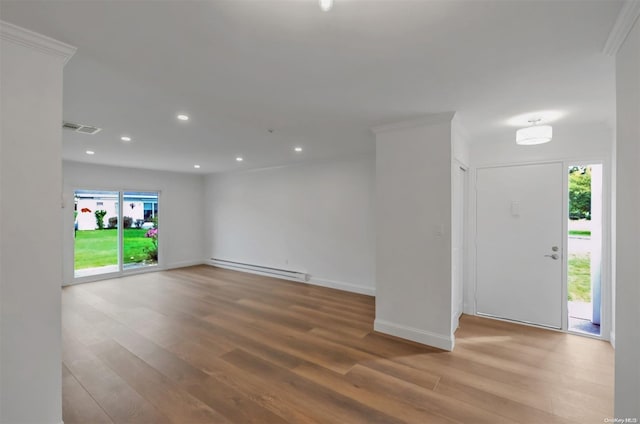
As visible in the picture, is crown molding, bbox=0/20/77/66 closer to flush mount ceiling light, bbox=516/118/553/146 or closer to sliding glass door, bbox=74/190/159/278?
flush mount ceiling light, bbox=516/118/553/146

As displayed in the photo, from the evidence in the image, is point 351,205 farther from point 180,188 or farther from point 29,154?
point 180,188

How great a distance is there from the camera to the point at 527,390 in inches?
90.0

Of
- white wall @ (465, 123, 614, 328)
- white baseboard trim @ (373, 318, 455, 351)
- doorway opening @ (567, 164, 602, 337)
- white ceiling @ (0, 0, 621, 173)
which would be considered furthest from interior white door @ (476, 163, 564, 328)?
white baseboard trim @ (373, 318, 455, 351)

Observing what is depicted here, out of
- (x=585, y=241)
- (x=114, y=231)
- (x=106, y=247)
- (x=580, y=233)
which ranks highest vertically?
(x=580, y=233)

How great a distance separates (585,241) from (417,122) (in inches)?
109

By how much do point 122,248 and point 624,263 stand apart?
7970 millimetres

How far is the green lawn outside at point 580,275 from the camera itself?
3.59 m

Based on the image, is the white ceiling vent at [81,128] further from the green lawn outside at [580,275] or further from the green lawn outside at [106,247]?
the green lawn outside at [580,275]

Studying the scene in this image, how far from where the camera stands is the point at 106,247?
632 cm

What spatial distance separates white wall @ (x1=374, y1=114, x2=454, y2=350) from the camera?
300cm

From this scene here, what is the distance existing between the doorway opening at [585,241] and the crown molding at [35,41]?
5.10 meters

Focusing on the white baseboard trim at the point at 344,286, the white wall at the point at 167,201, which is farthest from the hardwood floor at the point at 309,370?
the white wall at the point at 167,201

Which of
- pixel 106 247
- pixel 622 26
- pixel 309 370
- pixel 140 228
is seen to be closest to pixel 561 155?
pixel 622 26

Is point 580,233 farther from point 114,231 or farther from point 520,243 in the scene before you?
point 114,231
